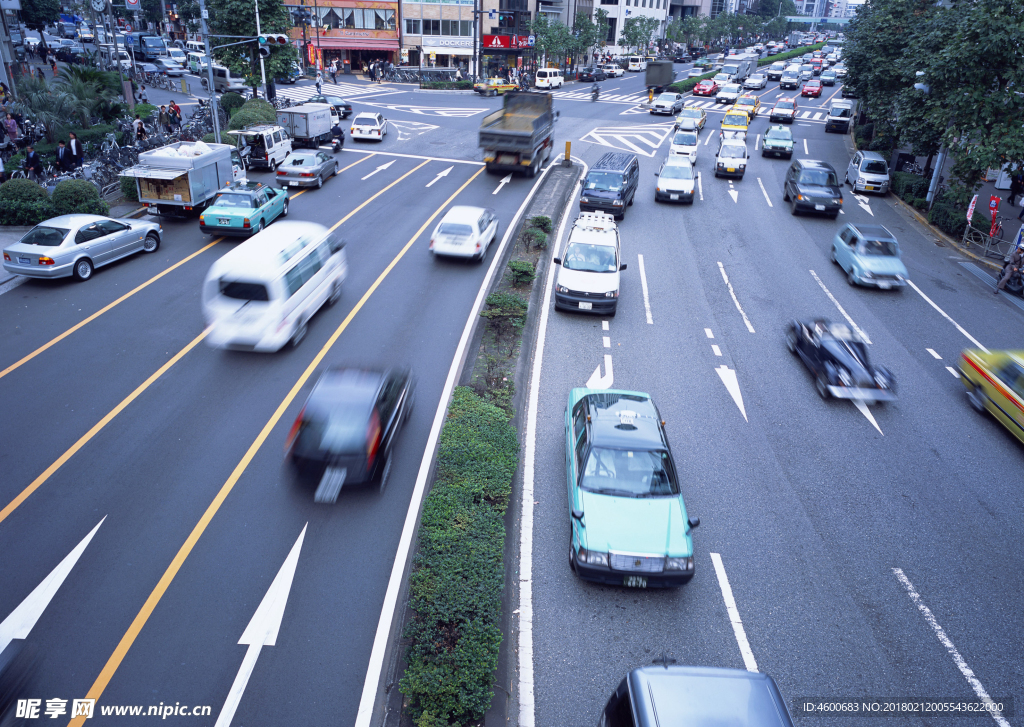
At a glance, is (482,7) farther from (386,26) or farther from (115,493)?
(115,493)

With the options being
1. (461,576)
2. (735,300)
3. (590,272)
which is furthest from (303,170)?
(461,576)

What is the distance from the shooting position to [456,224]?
19906 millimetres

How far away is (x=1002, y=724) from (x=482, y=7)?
84412mm

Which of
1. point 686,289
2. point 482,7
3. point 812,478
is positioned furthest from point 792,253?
point 482,7

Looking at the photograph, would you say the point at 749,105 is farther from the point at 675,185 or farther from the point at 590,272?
the point at 590,272

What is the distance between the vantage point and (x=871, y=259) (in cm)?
2042

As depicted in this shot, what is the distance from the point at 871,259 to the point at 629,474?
1530 centimetres

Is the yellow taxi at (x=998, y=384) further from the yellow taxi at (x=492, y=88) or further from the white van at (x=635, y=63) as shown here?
the white van at (x=635, y=63)

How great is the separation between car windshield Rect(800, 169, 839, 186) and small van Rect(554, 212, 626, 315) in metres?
13.8

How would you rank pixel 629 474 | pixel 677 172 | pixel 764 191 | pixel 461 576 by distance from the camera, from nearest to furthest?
pixel 461 576, pixel 629 474, pixel 677 172, pixel 764 191

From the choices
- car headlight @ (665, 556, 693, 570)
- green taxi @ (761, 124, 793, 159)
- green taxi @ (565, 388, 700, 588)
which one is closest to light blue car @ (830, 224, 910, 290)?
green taxi @ (565, 388, 700, 588)

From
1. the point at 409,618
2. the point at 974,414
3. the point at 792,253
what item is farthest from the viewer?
the point at 792,253

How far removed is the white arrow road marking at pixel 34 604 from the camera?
25.9ft

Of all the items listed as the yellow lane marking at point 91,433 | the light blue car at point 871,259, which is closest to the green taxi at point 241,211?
the yellow lane marking at point 91,433
